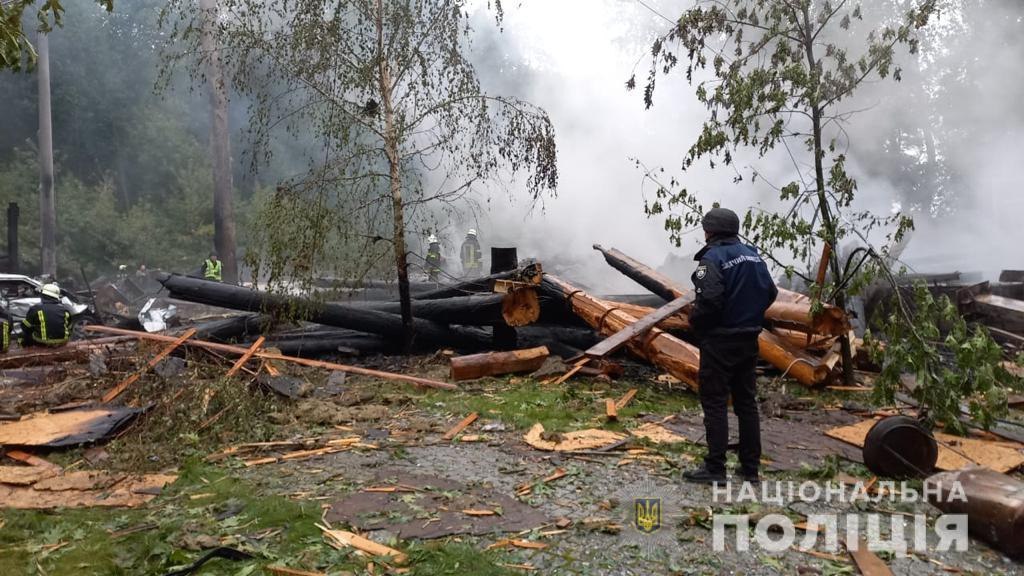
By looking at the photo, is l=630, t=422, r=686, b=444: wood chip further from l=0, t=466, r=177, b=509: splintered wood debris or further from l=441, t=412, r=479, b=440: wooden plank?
l=0, t=466, r=177, b=509: splintered wood debris

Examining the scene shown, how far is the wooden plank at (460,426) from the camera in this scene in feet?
18.5

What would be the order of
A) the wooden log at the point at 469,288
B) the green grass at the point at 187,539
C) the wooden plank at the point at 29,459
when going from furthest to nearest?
the wooden log at the point at 469,288 → the wooden plank at the point at 29,459 → the green grass at the point at 187,539

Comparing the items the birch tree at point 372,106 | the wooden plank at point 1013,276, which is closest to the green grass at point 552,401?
the birch tree at point 372,106

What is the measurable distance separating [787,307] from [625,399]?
2.38 m

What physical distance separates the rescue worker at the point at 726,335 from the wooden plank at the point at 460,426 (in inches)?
80.2

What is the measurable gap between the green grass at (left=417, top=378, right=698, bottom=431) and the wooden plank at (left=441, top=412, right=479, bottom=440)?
0.14 m

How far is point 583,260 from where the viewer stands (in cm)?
2009

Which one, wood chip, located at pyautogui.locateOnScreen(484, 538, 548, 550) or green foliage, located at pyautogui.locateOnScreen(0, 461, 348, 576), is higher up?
wood chip, located at pyautogui.locateOnScreen(484, 538, 548, 550)

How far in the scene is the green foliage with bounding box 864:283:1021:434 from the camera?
181 inches

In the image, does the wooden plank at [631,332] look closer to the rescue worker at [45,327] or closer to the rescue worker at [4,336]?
the rescue worker at [45,327]

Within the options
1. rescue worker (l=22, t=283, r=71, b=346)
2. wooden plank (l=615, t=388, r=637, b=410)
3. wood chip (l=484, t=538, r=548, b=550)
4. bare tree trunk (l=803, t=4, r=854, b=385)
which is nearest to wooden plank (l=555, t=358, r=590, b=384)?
wooden plank (l=615, t=388, r=637, b=410)

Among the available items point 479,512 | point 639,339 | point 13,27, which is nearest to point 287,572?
point 479,512

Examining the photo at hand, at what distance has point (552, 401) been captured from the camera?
6715mm

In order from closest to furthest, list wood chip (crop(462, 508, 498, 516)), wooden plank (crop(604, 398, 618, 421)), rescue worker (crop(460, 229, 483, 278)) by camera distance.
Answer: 1. wood chip (crop(462, 508, 498, 516))
2. wooden plank (crop(604, 398, 618, 421))
3. rescue worker (crop(460, 229, 483, 278))
